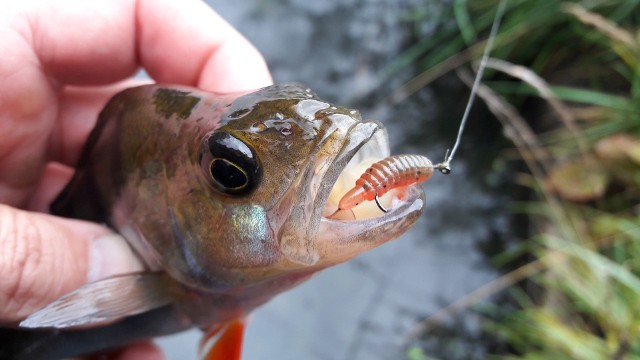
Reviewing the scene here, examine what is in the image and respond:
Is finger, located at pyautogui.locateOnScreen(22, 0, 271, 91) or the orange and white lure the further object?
finger, located at pyautogui.locateOnScreen(22, 0, 271, 91)

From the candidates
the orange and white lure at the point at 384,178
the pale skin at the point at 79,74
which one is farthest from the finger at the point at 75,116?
the orange and white lure at the point at 384,178

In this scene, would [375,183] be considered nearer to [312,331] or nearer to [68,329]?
[68,329]

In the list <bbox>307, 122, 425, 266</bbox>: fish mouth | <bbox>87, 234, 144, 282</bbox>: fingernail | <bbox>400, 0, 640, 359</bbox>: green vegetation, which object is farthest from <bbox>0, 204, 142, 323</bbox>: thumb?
<bbox>400, 0, 640, 359</bbox>: green vegetation

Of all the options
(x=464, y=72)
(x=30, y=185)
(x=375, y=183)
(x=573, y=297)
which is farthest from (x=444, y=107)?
(x=375, y=183)

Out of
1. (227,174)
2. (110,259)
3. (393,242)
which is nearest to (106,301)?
(110,259)

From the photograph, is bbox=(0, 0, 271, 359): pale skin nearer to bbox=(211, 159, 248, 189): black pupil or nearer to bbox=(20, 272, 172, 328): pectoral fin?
bbox=(20, 272, 172, 328): pectoral fin

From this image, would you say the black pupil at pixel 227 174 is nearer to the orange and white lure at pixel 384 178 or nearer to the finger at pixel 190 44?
the orange and white lure at pixel 384 178

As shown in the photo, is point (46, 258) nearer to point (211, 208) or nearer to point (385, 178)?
point (211, 208)
